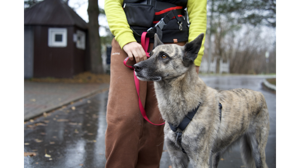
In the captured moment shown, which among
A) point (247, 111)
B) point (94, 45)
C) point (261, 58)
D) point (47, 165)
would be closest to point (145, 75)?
point (247, 111)

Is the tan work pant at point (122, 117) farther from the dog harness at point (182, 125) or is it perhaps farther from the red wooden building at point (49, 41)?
the red wooden building at point (49, 41)

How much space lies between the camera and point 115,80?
2.44 m

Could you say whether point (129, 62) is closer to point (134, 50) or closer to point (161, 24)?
point (134, 50)

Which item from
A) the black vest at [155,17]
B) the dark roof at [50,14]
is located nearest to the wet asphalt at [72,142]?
the black vest at [155,17]

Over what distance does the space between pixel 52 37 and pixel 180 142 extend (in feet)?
54.3

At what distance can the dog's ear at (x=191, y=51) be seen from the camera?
7.25 ft

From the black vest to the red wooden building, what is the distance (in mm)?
15130

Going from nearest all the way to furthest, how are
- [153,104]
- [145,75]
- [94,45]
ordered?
[145,75]
[153,104]
[94,45]

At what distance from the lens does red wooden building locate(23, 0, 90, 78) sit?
655 inches

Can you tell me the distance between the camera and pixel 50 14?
16750 mm

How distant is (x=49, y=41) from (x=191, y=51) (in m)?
16.3

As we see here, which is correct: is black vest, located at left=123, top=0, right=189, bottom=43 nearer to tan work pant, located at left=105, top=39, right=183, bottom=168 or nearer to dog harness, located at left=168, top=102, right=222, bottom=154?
tan work pant, located at left=105, top=39, right=183, bottom=168

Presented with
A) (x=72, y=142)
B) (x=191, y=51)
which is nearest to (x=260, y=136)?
(x=191, y=51)
